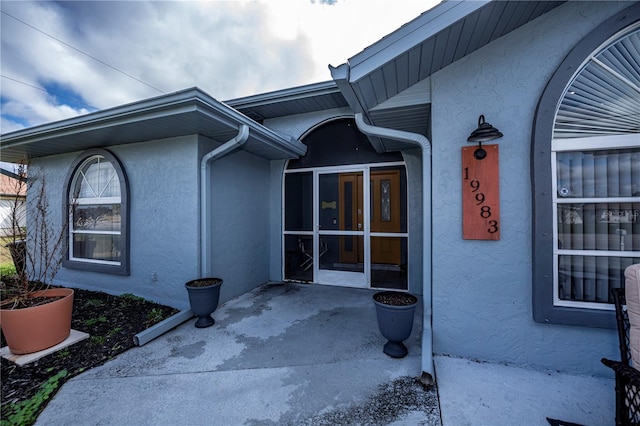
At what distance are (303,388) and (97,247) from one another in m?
5.21

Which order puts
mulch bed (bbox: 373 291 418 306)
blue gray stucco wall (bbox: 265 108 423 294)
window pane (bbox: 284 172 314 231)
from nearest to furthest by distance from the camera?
1. mulch bed (bbox: 373 291 418 306)
2. blue gray stucco wall (bbox: 265 108 423 294)
3. window pane (bbox: 284 172 314 231)

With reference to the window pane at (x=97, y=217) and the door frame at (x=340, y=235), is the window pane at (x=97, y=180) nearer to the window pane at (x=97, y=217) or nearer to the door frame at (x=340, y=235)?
the window pane at (x=97, y=217)

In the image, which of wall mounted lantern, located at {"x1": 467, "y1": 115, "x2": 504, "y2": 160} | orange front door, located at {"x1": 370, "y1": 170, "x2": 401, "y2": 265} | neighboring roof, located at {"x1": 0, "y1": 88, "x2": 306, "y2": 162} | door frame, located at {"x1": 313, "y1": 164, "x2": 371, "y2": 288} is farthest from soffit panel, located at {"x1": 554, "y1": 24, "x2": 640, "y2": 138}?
neighboring roof, located at {"x1": 0, "y1": 88, "x2": 306, "y2": 162}

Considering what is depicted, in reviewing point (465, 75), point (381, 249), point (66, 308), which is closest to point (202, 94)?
point (465, 75)

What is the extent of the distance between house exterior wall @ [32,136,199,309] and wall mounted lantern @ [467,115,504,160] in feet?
12.1

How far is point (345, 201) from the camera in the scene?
5.30 metres

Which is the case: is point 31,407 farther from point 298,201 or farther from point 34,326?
point 298,201

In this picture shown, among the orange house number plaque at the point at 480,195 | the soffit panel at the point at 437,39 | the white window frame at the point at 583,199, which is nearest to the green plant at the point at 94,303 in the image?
the soffit panel at the point at 437,39

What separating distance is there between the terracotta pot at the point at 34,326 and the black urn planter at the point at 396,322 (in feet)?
12.4

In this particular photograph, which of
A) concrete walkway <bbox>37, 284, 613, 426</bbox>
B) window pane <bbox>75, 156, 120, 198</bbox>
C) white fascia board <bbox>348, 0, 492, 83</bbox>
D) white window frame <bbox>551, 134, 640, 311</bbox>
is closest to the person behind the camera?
concrete walkway <bbox>37, 284, 613, 426</bbox>

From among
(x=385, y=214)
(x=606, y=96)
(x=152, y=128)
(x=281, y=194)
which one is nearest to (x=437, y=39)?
(x=606, y=96)

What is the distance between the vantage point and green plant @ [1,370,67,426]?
1.94m

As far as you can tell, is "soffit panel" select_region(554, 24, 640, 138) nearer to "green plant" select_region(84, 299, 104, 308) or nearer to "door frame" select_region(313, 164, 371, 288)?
"door frame" select_region(313, 164, 371, 288)

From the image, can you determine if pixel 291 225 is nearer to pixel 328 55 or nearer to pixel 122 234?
pixel 122 234
